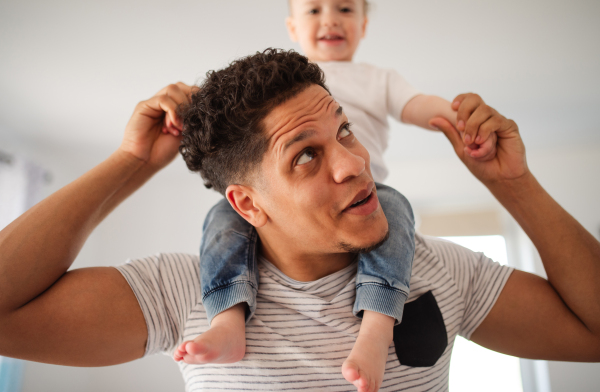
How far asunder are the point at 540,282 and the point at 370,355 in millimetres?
614

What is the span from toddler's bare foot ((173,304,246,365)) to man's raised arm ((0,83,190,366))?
23 cm

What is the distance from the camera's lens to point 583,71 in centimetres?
283

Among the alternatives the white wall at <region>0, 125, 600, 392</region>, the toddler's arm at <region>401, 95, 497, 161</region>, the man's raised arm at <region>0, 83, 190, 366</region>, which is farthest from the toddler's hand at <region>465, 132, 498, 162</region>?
the white wall at <region>0, 125, 600, 392</region>

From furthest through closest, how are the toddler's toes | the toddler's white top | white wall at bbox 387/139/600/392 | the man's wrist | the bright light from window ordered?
the bright light from window
white wall at bbox 387/139/600/392
the toddler's white top
the man's wrist
the toddler's toes

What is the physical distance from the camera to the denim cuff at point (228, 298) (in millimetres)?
921

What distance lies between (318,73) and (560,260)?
0.82 m

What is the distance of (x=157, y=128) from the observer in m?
1.19

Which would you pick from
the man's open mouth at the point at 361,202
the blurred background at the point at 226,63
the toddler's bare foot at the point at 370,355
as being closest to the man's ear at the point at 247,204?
the man's open mouth at the point at 361,202

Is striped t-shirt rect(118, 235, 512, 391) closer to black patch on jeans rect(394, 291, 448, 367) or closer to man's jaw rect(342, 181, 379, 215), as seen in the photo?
black patch on jeans rect(394, 291, 448, 367)

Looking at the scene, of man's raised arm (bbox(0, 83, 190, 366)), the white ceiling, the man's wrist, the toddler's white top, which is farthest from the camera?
the white ceiling

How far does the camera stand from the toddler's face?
1426 millimetres

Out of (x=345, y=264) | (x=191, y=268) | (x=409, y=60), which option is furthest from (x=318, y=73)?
(x=409, y=60)

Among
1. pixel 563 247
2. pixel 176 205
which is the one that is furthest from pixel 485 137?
pixel 176 205

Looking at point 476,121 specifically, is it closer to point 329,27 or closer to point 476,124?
point 476,124
